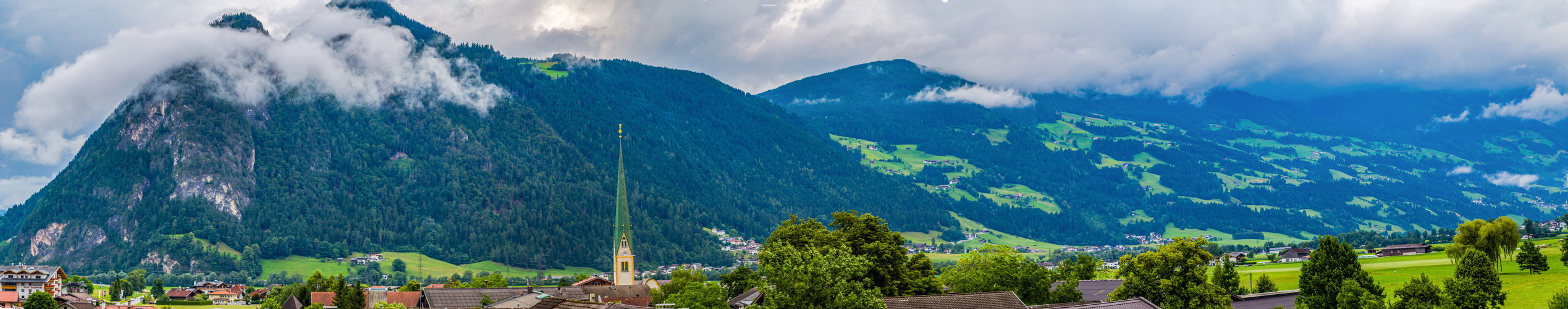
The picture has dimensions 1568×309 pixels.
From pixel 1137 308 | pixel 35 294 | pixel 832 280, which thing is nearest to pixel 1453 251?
pixel 1137 308

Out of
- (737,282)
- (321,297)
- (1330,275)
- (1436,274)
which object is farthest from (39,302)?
(1436,274)

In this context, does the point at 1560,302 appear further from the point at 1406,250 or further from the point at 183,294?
the point at 183,294

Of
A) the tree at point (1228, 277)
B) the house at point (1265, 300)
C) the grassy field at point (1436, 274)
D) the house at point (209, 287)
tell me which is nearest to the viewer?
the house at point (1265, 300)

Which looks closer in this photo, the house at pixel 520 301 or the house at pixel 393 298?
the house at pixel 520 301

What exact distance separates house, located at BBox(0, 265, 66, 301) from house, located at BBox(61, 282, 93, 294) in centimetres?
1174

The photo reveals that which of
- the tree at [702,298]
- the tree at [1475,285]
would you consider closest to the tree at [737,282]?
the tree at [702,298]

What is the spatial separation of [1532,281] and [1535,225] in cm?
11521

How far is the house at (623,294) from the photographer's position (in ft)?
349

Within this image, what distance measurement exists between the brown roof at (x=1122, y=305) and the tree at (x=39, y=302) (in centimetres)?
9250

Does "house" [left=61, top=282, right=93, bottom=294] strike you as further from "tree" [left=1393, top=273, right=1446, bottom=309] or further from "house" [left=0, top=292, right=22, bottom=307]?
"tree" [left=1393, top=273, right=1446, bottom=309]

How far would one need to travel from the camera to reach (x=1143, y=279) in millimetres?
62375

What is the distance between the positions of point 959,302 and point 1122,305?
8.18 m

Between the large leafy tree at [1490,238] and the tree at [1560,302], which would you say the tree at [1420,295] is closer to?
the tree at [1560,302]

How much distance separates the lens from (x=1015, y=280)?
254 ft
